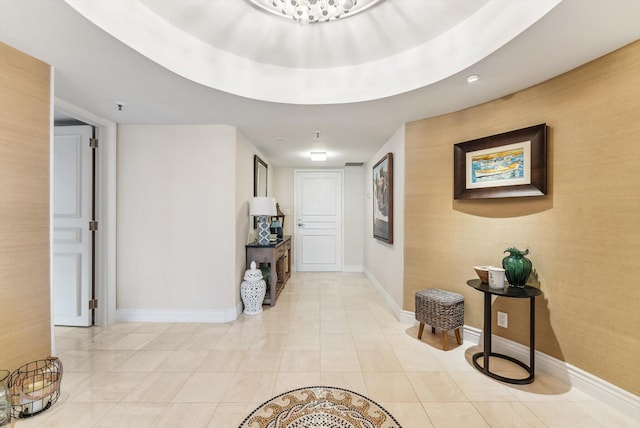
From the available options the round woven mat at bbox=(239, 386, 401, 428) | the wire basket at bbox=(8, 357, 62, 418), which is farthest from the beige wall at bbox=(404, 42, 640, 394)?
the wire basket at bbox=(8, 357, 62, 418)

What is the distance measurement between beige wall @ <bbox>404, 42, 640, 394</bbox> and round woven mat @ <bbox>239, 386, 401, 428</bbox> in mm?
1484

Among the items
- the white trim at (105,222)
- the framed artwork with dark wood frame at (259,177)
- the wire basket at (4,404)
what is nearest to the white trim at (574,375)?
the framed artwork with dark wood frame at (259,177)

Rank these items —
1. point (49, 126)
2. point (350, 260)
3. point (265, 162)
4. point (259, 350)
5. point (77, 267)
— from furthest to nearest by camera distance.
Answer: point (350, 260) → point (265, 162) → point (77, 267) → point (259, 350) → point (49, 126)

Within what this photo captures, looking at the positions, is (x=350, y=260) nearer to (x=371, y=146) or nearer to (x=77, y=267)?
(x=371, y=146)

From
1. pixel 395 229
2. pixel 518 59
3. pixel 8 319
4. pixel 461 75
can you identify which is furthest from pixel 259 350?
pixel 518 59

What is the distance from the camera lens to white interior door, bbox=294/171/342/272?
604cm

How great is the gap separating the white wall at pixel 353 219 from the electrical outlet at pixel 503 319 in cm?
354

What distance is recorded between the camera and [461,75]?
2.06 metres

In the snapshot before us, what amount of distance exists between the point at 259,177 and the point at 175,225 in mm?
1609

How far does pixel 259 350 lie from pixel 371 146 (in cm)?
316

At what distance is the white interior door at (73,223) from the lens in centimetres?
306

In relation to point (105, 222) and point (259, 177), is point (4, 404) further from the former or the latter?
point (259, 177)

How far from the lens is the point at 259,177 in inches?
177

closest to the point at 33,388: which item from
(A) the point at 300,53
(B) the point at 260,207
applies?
(B) the point at 260,207
